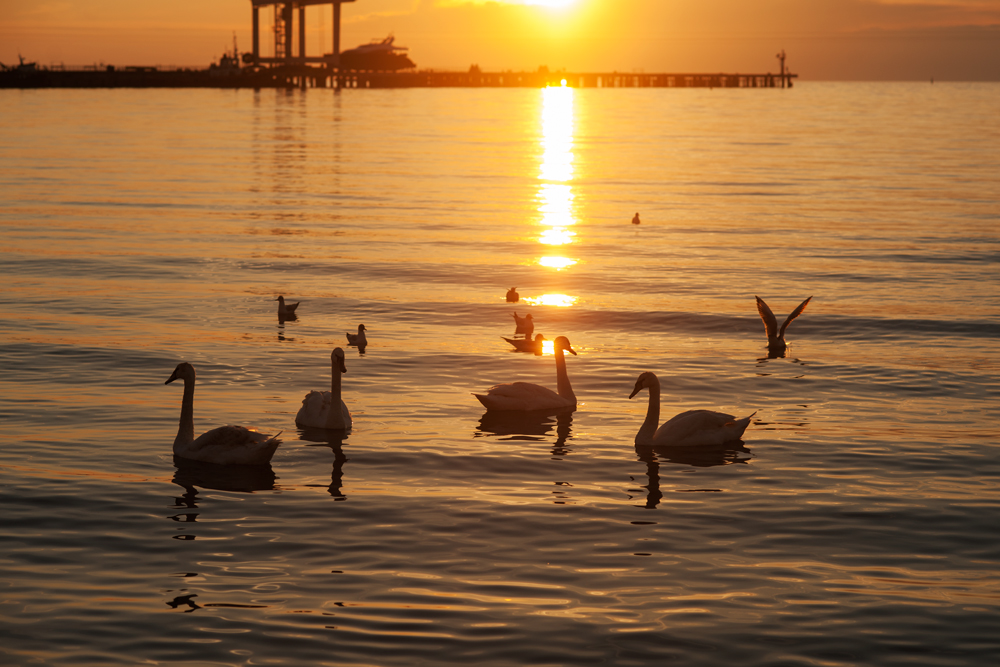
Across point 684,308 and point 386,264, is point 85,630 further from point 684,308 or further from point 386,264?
point 386,264

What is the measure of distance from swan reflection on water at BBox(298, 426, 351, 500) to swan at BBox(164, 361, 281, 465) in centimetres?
82

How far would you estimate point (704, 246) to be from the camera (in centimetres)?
3344

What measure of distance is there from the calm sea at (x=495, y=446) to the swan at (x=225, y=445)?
8.1 inches

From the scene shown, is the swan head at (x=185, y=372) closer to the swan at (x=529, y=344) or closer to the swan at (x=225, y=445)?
the swan at (x=225, y=445)

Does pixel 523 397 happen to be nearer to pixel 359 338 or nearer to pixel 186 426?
pixel 186 426

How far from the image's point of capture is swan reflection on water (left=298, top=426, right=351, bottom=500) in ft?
42.3

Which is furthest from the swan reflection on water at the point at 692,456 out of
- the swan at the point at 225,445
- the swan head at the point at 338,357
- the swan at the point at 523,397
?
the swan at the point at 225,445

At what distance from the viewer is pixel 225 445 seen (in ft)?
42.7

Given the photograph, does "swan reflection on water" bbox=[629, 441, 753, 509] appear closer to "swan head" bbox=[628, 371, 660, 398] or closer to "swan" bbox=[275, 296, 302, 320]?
"swan head" bbox=[628, 371, 660, 398]

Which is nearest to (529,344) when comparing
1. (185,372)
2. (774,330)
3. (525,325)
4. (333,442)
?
(525,325)

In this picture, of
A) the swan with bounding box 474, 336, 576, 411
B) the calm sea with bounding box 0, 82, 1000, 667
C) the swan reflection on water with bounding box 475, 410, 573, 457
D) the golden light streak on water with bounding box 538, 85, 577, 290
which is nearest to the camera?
the calm sea with bounding box 0, 82, 1000, 667

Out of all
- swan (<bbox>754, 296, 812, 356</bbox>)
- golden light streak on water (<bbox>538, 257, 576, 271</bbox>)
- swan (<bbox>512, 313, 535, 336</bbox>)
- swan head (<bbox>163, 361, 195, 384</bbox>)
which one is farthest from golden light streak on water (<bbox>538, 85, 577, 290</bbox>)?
swan head (<bbox>163, 361, 195, 384</bbox>)

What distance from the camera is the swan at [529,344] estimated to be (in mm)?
19884

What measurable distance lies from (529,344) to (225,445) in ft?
26.3
